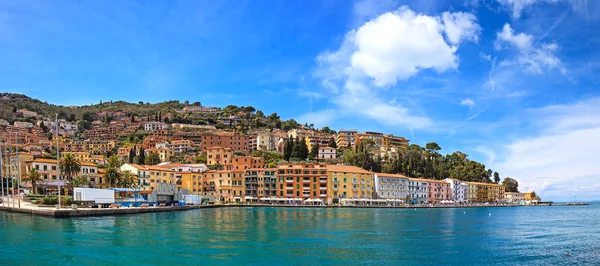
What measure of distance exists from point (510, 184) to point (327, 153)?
79.7m

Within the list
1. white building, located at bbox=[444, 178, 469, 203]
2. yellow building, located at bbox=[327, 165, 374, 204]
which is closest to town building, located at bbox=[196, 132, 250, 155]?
yellow building, located at bbox=[327, 165, 374, 204]

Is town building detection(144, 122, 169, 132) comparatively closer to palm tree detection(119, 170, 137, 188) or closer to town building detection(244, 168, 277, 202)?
town building detection(244, 168, 277, 202)

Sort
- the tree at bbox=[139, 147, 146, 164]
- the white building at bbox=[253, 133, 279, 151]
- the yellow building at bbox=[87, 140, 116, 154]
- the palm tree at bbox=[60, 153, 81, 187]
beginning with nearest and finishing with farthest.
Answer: the palm tree at bbox=[60, 153, 81, 187]
the tree at bbox=[139, 147, 146, 164]
the yellow building at bbox=[87, 140, 116, 154]
the white building at bbox=[253, 133, 279, 151]

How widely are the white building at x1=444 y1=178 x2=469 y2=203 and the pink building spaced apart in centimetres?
118

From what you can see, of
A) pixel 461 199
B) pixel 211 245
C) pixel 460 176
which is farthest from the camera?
pixel 460 176

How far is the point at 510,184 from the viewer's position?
17475 cm

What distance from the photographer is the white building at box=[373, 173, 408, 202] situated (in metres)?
115

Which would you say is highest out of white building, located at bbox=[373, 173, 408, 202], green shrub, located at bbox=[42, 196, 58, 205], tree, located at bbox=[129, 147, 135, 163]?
tree, located at bbox=[129, 147, 135, 163]

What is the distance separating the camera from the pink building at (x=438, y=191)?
129 meters

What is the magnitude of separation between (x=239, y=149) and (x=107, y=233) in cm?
11927

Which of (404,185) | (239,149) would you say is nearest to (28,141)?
(239,149)

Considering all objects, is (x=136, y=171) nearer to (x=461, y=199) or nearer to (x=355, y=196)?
(x=355, y=196)

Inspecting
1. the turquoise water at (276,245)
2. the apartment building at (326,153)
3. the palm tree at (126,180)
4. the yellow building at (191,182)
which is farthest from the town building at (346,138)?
the turquoise water at (276,245)

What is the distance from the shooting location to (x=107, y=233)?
41594mm
